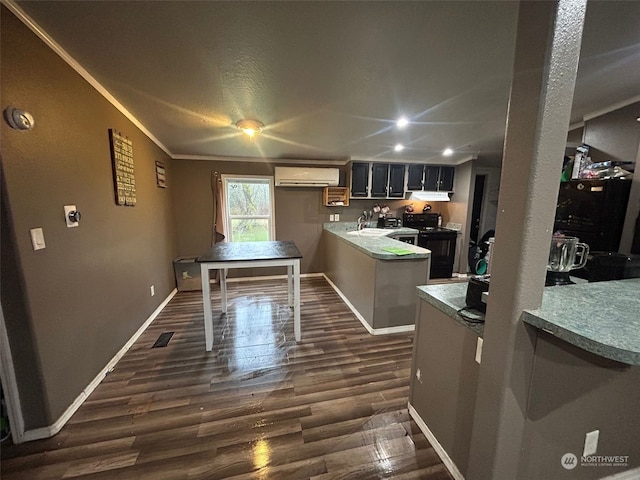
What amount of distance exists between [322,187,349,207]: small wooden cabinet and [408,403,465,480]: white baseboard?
343 centimetres

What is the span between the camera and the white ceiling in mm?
1169

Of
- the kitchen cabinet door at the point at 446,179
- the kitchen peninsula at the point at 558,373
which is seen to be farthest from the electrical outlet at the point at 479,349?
the kitchen cabinet door at the point at 446,179

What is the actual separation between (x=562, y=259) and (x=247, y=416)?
2.07 meters

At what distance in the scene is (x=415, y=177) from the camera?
4582mm

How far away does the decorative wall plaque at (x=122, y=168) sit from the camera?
85.3 inches

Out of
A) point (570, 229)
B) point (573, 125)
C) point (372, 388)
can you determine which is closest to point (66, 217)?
point (372, 388)

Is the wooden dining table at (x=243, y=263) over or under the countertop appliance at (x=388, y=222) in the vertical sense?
under

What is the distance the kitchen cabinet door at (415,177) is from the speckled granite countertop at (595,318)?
367 cm

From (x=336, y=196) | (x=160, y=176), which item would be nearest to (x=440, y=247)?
(x=336, y=196)

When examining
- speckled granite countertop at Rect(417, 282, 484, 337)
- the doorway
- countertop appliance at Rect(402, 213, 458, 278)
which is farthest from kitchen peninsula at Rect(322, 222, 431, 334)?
the doorway

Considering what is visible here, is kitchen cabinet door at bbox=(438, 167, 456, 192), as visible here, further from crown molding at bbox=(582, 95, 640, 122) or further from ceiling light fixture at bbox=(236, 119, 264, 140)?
ceiling light fixture at bbox=(236, 119, 264, 140)

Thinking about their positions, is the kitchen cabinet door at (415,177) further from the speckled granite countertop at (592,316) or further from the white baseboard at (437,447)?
the white baseboard at (437,447)

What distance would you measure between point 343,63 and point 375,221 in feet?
11.2

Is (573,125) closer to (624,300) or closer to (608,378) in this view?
(624,300)
